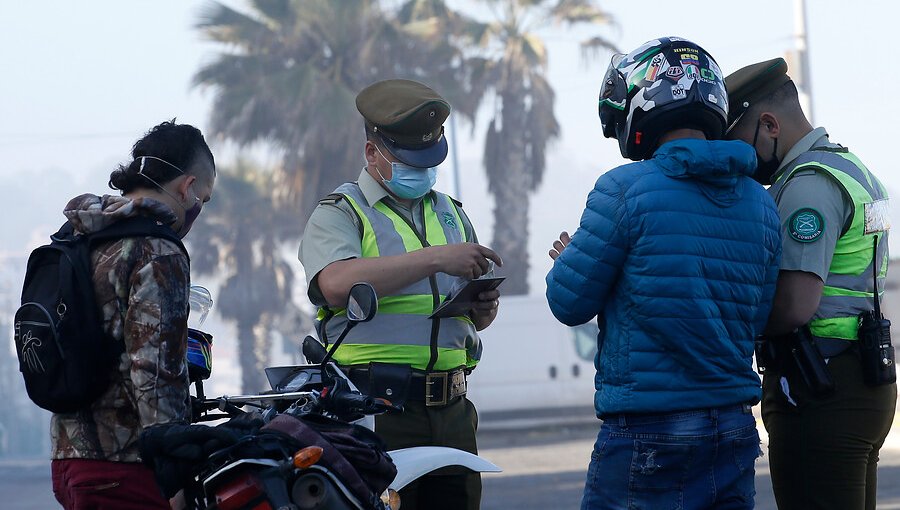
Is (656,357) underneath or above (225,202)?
Answer: underneath

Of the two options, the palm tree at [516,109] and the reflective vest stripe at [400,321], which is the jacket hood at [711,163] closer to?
the reflective vest stripe at [400,321]

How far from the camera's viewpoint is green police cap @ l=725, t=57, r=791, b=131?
13.0 ft

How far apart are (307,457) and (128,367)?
2.56 feet

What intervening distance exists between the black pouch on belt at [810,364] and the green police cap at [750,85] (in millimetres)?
725

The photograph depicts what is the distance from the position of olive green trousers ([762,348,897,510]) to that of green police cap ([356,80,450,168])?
4.56 feet

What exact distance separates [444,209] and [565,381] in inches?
547

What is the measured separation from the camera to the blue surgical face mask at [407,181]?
4172 mm

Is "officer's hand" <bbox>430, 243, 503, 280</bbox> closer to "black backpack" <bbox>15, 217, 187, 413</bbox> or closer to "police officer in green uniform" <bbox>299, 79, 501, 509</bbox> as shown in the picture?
"police officer in green uniform" <bbox>299, 79, 501, 509</bbox>

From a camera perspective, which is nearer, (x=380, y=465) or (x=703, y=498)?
(x=380, y=465)

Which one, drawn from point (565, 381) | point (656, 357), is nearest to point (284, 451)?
point (656, 357)

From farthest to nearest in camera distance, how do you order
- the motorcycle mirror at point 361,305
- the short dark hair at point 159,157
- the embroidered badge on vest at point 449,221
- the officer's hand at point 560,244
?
the embroidered badge on vest at point 449,221
the officer's hand at point 560,244
the short dark hair at point 159,157
the motorcycle mirror at point 361,305

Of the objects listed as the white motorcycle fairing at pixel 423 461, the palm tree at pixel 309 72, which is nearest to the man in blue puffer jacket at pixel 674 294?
the white motorcycle fairing at pixel 423 461

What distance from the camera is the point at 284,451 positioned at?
282 centimetres

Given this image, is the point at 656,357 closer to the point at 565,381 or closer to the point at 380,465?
the point at 380,465
